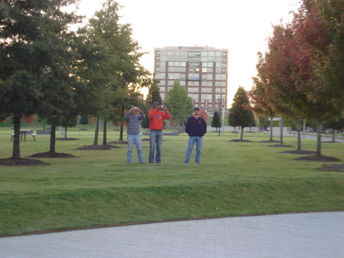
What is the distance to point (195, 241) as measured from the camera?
664cm

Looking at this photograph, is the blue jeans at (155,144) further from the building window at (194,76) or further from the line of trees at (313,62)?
the building window at (194,76)

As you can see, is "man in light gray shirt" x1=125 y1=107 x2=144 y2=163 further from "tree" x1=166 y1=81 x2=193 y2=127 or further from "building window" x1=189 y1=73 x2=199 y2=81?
"building window" x1=189 y1=73 x2=199 y2=81

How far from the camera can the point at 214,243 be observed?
6535mm

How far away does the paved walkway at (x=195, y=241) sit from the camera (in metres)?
5.93

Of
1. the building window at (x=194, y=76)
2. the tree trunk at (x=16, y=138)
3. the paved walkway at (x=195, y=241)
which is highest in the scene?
the building window at (x=194, y=76)

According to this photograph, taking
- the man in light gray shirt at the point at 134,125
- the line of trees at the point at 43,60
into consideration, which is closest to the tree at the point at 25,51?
the line of trees at the point at 43,60

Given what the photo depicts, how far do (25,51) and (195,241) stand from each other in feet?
35.9

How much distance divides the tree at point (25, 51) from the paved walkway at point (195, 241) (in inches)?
354

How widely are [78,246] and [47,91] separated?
10.5 metres

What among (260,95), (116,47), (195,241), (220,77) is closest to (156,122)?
(195,241)

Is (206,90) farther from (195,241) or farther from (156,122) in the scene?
(195,241)

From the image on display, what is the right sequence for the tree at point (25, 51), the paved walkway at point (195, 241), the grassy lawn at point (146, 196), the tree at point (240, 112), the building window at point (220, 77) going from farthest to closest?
the building window at point (220, 77) → the tree at point (240, 112) → the tree at point (25, 51) → the grassy lawn at point (146, 196) → the paved walkway at point (195, 241)

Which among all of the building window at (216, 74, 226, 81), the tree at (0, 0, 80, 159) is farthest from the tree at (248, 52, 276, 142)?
the building window at (216, 74, 226, 81)

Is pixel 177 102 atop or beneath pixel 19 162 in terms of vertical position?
atop
